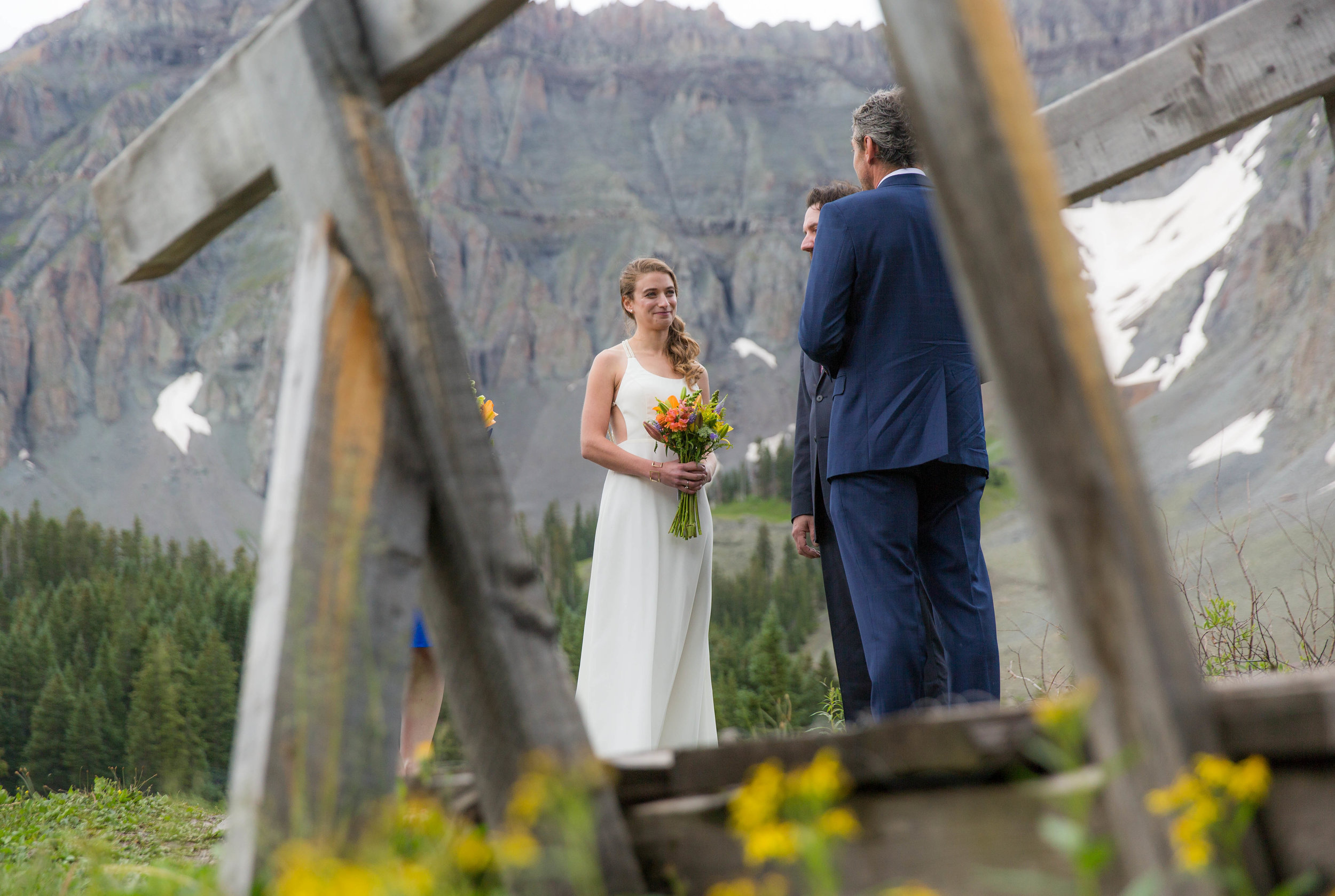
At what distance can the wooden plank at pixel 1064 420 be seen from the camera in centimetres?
102

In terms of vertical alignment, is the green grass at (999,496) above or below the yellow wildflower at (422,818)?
above

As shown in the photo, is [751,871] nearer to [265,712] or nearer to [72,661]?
[265,712]

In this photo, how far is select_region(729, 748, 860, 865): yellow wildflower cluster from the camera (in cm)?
98

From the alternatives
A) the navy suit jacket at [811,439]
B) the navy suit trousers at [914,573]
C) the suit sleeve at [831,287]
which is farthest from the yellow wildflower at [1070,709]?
the navy suit jacket at [811,439]

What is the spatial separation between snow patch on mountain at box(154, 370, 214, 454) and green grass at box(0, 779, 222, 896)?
94.2 m

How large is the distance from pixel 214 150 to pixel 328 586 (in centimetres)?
82

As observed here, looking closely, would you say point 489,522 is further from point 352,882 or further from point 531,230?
point 531,230

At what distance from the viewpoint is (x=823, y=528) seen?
161 inches

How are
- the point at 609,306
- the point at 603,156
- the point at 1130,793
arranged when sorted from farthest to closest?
the point at 603,156 < the point at 609,306 < the point at 1130,793

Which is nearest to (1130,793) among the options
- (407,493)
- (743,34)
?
(407,493)

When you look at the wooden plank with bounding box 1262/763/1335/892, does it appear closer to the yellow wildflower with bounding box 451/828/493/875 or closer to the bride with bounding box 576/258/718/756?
the yellow wildflower with bounding box 451/828/493/875

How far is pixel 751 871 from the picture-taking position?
1394 mm

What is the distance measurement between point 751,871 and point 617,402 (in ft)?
12.3

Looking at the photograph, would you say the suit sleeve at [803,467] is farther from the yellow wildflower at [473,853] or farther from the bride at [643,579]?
the yellow wildflower at [473,853]
